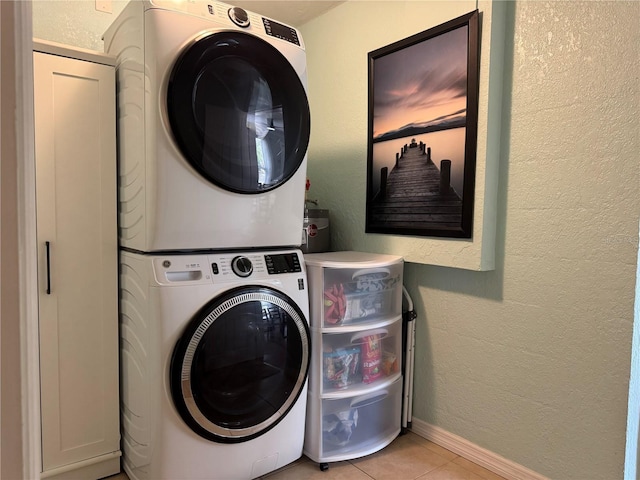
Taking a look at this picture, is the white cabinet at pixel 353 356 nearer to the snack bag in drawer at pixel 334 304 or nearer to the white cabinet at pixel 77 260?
the snack bag in drawer at pixel 334 304

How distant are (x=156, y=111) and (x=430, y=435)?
190 centimetres

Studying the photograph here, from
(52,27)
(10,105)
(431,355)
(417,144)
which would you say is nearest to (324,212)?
(417,144)

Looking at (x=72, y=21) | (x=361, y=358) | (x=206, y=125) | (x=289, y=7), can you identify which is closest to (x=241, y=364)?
(x=361, y=358)

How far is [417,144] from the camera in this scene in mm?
2062

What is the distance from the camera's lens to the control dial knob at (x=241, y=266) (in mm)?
1653

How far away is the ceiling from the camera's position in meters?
2.46

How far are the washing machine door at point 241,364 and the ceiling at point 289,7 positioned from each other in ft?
5.70

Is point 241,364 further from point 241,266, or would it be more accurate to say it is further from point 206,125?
point 206,125

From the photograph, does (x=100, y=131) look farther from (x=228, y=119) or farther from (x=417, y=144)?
(x=417, y=144)

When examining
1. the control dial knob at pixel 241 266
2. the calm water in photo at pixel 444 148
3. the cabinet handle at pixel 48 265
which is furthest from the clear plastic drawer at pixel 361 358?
the cabinet handle at pixel 48 265

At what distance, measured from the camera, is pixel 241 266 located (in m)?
1.67

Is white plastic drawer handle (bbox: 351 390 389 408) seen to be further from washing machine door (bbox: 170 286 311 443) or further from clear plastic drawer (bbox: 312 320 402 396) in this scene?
washing machine door (bbox: 170 286 311 443)

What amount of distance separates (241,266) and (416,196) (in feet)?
3.03

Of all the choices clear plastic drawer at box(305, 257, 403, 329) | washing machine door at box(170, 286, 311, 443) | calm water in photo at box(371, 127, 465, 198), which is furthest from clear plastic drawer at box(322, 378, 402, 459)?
calm water in photo at box(371, 127, 465, 198)
